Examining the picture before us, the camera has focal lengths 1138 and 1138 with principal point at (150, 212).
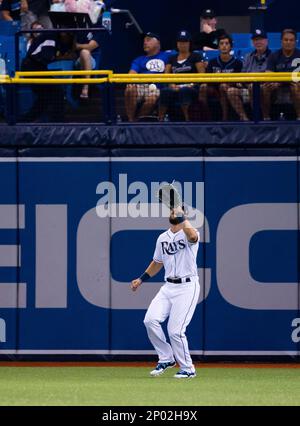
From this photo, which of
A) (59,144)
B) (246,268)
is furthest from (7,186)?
(246,268)

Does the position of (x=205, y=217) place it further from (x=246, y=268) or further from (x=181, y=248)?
(x=181, y=248)

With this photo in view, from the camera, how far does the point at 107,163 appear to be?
15.0 m

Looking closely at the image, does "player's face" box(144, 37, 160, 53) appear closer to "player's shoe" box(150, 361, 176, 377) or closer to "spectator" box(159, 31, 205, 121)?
"spectator" box(159, 31, 205, 121)

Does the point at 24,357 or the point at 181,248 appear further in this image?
the point at 24,357

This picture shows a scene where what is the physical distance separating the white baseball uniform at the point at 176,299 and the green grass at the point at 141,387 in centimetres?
32

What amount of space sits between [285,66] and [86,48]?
112 inches

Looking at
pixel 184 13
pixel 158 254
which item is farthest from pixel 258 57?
pixel 184 13

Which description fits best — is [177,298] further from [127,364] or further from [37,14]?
[37,14]

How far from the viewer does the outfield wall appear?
14.9m

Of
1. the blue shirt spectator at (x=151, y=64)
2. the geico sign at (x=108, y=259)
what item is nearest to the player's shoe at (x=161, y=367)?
the geico sign at (x=108, y=259)

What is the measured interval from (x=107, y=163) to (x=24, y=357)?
280 cm

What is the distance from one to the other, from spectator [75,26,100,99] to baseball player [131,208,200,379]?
4210mm

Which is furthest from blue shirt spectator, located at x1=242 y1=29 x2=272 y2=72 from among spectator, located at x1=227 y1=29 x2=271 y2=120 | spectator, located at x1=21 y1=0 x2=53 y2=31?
spectator, located at x1=21 y1=0 x2=53 y2=31

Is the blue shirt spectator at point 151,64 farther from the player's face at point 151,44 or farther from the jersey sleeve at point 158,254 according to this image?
the jersey sleeve at point 158,254
